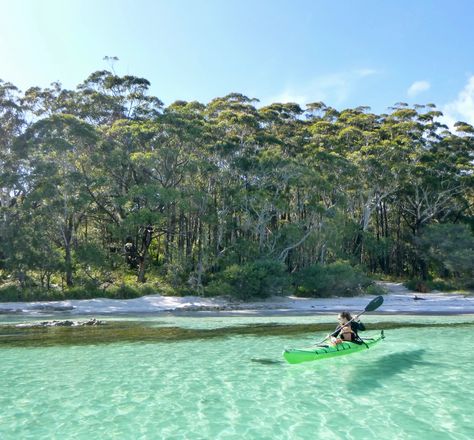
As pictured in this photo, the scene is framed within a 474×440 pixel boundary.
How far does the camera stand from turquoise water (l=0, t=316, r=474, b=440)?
716 centimetres

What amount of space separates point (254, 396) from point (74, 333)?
10.5 meters

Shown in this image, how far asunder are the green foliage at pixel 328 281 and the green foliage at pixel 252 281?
6.83 ft

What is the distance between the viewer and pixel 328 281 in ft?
103

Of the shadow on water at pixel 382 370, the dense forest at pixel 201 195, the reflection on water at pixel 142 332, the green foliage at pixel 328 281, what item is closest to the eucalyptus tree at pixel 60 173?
the dense forest at pixel 201 195

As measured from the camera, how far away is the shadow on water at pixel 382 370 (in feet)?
31.8

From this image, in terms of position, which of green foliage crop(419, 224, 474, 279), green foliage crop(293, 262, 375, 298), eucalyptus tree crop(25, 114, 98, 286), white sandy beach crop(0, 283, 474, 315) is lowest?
white sandy beach crop(0, 283, 474, 315)

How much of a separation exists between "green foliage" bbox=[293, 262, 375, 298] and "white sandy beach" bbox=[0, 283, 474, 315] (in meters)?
0.89

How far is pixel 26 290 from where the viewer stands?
2903 centimetres

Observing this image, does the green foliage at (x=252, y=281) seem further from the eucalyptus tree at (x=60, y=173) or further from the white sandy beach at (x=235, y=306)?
the eucalyptus tree at (x=60, y=173)

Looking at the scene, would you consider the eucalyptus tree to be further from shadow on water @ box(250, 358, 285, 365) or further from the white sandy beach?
shadow on water @ box(250, 358, 285, 365)

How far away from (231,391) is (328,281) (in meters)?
23.0

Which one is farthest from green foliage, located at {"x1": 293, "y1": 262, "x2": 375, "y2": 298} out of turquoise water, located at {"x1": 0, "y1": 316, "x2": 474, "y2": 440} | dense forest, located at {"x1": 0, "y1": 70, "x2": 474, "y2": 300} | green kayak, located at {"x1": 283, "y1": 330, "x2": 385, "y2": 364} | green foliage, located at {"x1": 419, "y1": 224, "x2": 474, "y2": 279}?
green kayak, located at {"x1": 283, "y1": 330, "x2": 385, "y2": 364}

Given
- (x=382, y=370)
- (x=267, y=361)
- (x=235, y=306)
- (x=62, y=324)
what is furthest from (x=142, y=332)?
(x=235, y=306)

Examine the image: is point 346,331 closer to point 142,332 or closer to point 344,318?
point 344,318
